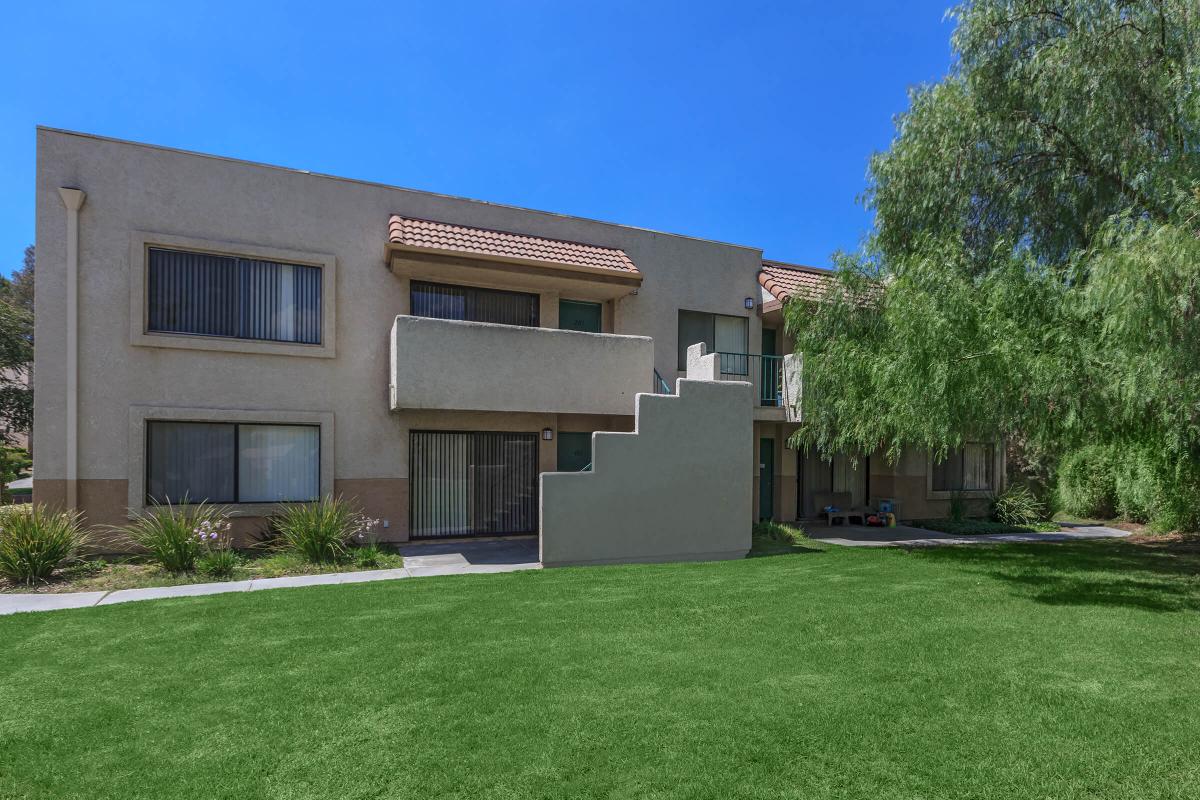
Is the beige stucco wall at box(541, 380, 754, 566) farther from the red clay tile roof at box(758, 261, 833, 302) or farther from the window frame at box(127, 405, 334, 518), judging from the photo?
the window frame at box(127, 405, 334, 518)

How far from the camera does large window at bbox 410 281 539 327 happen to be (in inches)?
531

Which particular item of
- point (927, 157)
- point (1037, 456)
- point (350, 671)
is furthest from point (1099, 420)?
point (1037, 456)

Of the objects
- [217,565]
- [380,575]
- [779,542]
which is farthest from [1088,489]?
[217,565]

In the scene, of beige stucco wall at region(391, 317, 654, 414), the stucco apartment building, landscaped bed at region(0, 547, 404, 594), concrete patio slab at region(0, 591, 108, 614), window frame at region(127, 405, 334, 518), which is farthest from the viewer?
beige stucco wall at region(391, 317, 654, 414)

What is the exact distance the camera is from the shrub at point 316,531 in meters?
10.9

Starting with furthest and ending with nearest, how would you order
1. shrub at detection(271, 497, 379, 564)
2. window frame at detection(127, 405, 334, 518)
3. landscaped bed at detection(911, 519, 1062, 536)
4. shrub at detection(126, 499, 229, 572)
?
landscaped bed at detection(911, 519, 1062, 536)
window frame at detection(127, 405, 334, 518)
shrub at detection(271, 497, 379, 564)
shrub at detection(126, 499, 229, 572)

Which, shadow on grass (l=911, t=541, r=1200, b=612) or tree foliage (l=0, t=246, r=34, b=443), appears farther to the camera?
tree foliage (l=0, t=246, r=34, b=443)

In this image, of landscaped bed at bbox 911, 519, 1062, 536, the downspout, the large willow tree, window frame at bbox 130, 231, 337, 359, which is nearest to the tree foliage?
the downspout

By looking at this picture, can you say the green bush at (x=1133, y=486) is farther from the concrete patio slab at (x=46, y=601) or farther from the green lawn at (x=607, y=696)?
the concrete patio slab at (x=46, y=601)

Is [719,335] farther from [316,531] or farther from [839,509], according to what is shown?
[316,531]

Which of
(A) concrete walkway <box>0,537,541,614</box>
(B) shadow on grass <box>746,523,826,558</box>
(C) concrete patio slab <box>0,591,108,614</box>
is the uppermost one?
(C) concrete patio slab <box>0,591,108,614</box>

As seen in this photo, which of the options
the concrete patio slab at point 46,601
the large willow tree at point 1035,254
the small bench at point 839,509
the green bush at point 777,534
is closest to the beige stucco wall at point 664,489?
the green bush at point 777,534

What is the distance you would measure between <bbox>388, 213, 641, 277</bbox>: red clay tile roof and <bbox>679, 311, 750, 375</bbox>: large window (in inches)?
88.6

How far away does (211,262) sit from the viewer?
1191 centimetres
